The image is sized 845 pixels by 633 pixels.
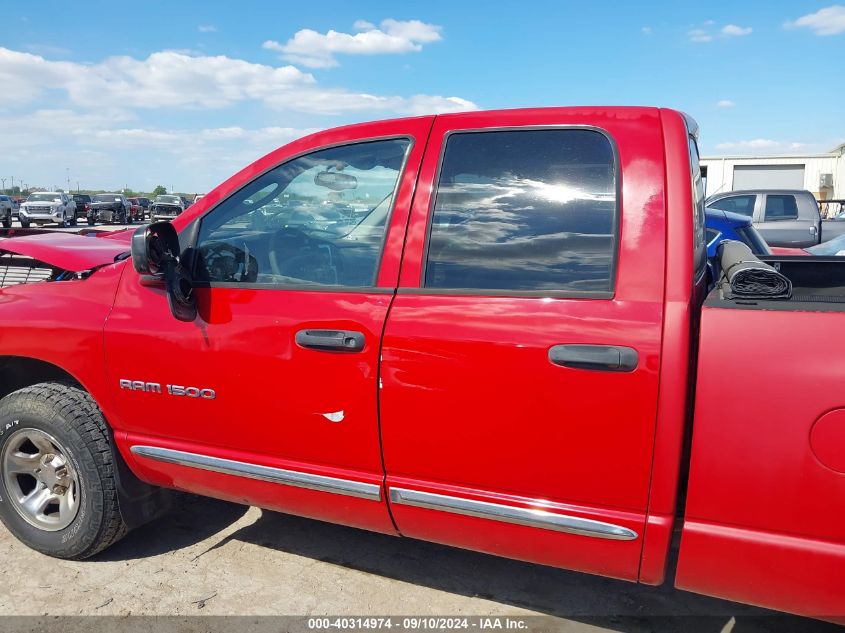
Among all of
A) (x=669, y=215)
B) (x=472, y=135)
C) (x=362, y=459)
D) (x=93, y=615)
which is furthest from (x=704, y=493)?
(x=93, y=615)

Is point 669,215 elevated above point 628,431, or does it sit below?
above

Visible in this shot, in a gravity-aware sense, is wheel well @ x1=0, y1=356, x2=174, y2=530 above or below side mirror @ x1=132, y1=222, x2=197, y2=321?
below

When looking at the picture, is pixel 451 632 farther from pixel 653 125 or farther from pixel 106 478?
pixel 653 125

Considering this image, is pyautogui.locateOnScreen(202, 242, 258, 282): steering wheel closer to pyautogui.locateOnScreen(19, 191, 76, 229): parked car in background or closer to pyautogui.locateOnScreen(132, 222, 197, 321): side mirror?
pyautogui.locateOnScreen(132, 222, 197, 321): side mirror

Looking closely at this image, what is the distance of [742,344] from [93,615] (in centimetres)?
269

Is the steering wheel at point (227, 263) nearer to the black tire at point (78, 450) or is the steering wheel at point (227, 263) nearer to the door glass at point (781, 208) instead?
the black tire at point (78, 450)

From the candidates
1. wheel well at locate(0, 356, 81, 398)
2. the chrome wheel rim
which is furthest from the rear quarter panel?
wheel well at locate(0, 356, 81, 398)

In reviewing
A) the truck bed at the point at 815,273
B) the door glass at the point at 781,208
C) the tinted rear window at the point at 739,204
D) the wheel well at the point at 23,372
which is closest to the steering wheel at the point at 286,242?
the wheel well at the point at 23,372

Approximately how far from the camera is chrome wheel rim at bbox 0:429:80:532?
3021 millimetres

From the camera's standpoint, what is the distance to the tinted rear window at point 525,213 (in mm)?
2121

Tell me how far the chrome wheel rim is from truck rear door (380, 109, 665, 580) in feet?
5.55

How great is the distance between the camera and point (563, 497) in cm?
208

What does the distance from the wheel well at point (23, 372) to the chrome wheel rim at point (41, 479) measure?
0.33 m

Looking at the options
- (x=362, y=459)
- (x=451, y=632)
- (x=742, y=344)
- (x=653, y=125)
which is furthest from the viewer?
(x=451, y=632)
